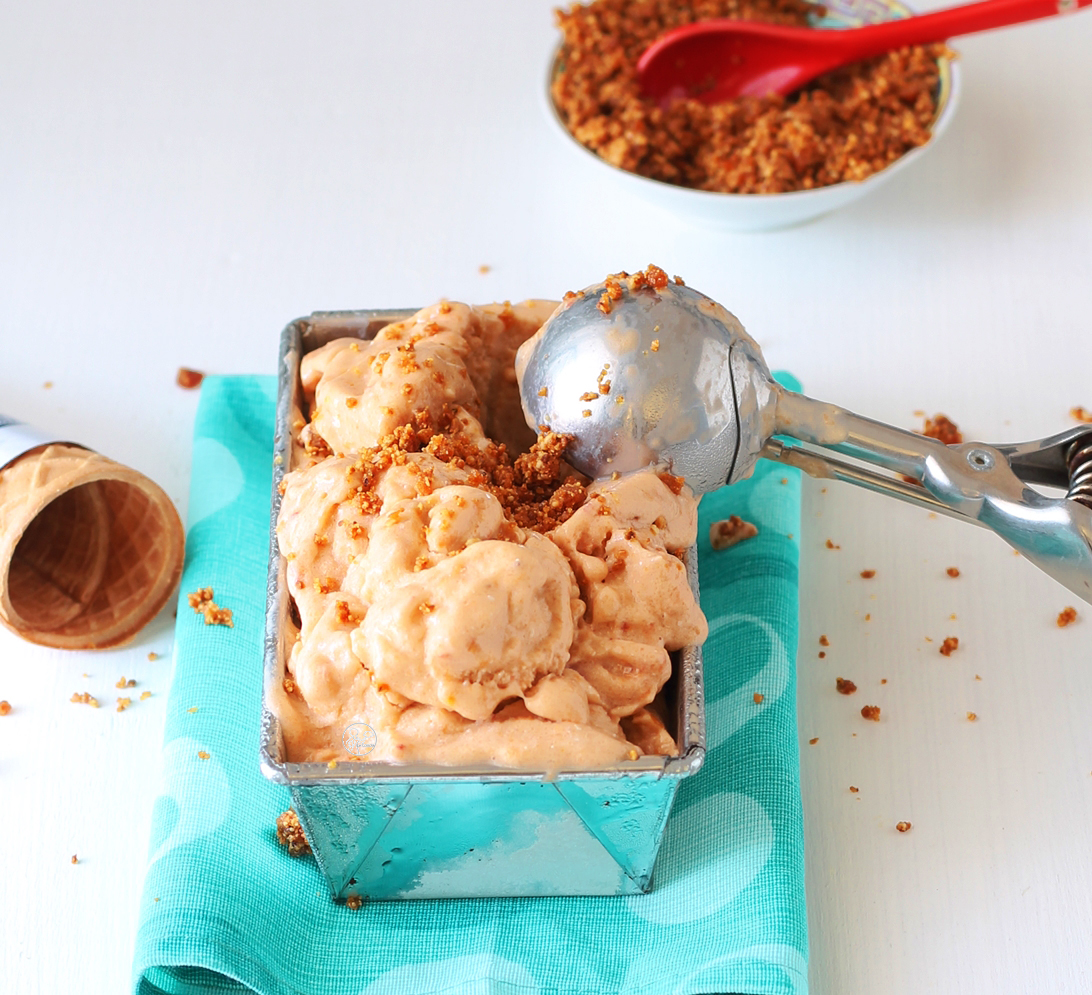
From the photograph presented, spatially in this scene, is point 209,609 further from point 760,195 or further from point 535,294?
point 760,195

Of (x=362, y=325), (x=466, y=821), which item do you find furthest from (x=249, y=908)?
(x=362, y=325)

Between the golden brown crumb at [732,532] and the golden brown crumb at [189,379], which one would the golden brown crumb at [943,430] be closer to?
the golden brown crumb at [732,532]

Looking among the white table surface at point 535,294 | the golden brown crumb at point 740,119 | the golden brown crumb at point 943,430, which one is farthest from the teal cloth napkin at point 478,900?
the golden brown crumb at point 740,119

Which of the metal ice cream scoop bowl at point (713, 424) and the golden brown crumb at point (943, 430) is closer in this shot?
the metal ice cream scoop bowl at point (713, 424)

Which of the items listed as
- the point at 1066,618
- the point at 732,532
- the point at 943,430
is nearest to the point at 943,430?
the point at 943,430

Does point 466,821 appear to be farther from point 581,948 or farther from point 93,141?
point 93,141

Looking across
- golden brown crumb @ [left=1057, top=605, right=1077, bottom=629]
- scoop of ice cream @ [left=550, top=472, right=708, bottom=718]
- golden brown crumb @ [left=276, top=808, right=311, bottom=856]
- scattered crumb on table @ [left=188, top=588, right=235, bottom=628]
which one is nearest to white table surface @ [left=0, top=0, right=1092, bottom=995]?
golden brown crumb @ [left=1057, top=605, right=1077, bottom=629]
